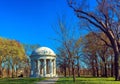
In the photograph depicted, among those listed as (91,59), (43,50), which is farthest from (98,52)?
(43,50)

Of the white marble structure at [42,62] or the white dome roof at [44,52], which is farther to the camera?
the white marble structure at [42,62]

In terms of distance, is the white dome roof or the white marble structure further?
the white marble structure

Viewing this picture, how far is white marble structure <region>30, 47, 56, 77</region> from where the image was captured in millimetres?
75500

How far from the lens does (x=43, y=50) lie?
75375mm

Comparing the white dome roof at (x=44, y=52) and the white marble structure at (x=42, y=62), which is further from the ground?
the white dome roof at (x=44, y=52)

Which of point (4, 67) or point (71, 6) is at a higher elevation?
point (71, 6)

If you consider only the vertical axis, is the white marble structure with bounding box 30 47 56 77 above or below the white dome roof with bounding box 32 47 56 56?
below

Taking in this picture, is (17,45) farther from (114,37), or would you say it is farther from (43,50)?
(114,37)

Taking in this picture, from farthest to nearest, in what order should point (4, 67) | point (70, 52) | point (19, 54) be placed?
point (4, 67)
point (19, 54)
point (70, 52)

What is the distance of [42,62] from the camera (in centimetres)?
7788

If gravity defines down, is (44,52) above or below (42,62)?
above

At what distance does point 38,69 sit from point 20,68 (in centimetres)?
2008

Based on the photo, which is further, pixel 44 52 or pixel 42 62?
pixel 42 62

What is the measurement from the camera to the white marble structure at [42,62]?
7550 cm
